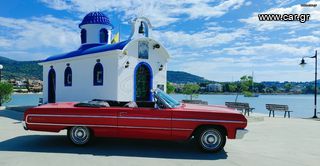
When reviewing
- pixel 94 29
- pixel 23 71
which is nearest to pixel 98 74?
pixel 94 29

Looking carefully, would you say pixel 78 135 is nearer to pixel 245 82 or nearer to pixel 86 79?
pixel 86 79

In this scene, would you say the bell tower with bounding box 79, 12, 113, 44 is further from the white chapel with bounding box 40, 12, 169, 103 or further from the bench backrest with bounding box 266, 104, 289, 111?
the bench backrest with bounding box 266, 104, 289, 111

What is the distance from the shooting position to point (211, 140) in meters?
6.93

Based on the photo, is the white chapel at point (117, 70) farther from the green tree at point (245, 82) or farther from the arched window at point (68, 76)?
the green tree at point (245, 82)

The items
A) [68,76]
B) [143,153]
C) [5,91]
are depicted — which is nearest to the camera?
[143,153]

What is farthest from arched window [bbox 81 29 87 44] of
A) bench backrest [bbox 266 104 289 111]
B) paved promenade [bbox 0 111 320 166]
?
bench backrest [bbox 266 104 289 111]

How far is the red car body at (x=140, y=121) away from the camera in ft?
22.3

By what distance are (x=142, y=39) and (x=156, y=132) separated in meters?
8.85

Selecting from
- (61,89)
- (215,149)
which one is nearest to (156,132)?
(215,149)

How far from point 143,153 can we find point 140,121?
0.79 m

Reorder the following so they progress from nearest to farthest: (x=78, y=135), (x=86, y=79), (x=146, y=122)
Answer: (x=146, y=122)
(x=78, y=135)
(x=86, y=79)

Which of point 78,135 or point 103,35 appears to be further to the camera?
point 103,35

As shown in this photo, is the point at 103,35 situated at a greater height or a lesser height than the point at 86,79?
greater

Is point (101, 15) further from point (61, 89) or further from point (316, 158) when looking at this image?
point (316, 158)
